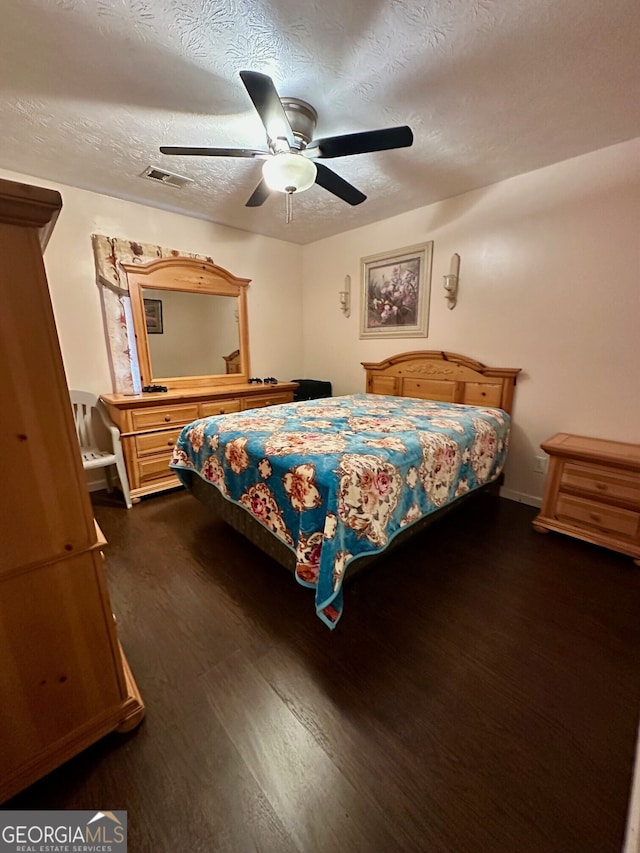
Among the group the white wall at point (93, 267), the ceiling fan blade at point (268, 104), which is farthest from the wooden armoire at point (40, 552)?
the white wall at point (93, 267)

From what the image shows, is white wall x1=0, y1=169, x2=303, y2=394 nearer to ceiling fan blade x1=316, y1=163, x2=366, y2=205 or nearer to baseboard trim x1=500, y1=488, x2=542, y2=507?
ceiling fan blade x1=316, y1=163, x2=366, y2=205

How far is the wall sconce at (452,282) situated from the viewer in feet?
9.82

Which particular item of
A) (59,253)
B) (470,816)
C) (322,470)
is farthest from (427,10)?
(59,253)

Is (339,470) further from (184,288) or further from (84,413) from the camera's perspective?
(184,288)

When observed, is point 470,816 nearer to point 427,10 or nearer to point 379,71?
point 427,10

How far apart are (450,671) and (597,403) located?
217 cm

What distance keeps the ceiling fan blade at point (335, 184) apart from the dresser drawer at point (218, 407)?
2.05 m

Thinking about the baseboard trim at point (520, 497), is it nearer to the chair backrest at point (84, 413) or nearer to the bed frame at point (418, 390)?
the bed frame at point (418, 390)

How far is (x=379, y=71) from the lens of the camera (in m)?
1.59

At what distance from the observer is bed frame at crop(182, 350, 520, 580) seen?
178 centimetres

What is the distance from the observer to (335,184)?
219 centimetres

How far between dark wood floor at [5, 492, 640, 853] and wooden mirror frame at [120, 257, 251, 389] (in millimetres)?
1936

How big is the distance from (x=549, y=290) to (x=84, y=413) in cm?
396

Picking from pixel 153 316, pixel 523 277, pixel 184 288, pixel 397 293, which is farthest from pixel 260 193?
pixel 523 277
